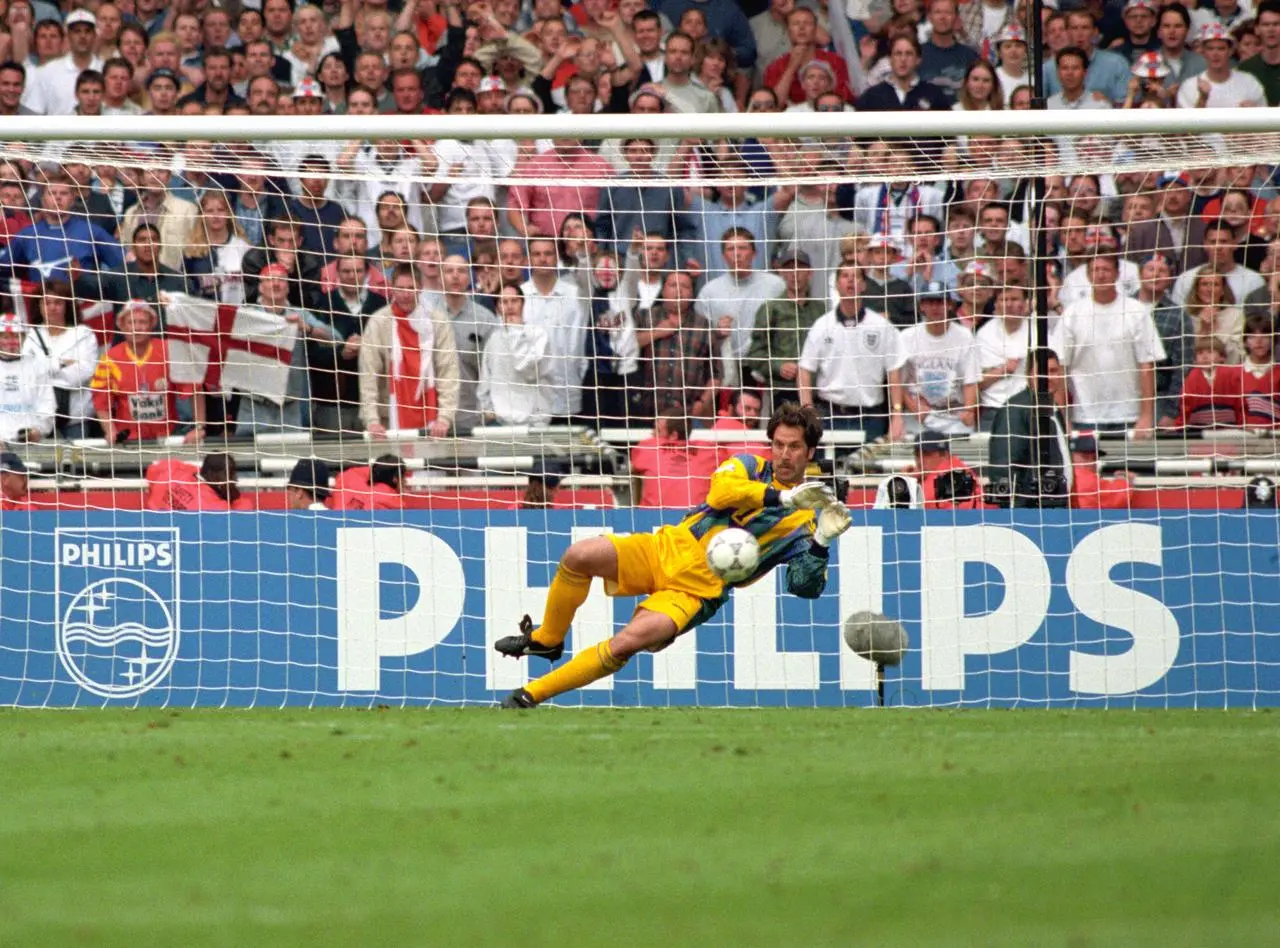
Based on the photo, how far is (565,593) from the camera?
9.23 meters

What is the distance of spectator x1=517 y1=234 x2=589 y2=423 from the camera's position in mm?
11758

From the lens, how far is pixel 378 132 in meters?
9.52

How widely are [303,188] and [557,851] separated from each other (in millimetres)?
8130

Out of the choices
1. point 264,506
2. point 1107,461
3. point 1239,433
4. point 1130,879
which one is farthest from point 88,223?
point 1130,879

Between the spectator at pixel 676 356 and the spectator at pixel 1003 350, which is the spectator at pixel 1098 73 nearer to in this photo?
the spectator at pixel 1003 350

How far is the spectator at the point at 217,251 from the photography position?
11.9 meters

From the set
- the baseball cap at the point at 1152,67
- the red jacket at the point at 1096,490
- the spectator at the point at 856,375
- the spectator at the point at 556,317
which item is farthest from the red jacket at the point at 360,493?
the baseball cap at the point at 1152,67

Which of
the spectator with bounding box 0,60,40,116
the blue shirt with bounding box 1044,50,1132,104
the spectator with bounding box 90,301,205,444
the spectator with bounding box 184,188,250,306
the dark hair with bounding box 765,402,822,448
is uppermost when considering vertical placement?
the spectator with bounding box 0,60,40,116

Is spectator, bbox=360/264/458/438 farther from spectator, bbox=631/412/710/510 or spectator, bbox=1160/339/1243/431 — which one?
spectator, bbox=1160/339/1243/431

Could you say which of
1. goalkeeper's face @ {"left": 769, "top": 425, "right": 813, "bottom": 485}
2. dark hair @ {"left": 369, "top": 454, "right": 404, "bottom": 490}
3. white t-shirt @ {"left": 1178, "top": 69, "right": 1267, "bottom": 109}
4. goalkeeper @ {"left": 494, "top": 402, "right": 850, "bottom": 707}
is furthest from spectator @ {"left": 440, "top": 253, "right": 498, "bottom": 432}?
white t-shirt @ {"left": 1178, "top": 69, "right": 1267, "bottom": 109}

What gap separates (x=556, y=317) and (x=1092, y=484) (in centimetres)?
378

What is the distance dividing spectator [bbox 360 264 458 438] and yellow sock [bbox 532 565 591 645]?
2557 millimetres

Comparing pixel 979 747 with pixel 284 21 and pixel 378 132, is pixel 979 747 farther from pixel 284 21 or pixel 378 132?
pixel 284 21

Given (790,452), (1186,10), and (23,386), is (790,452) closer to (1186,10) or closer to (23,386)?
(23,386)
